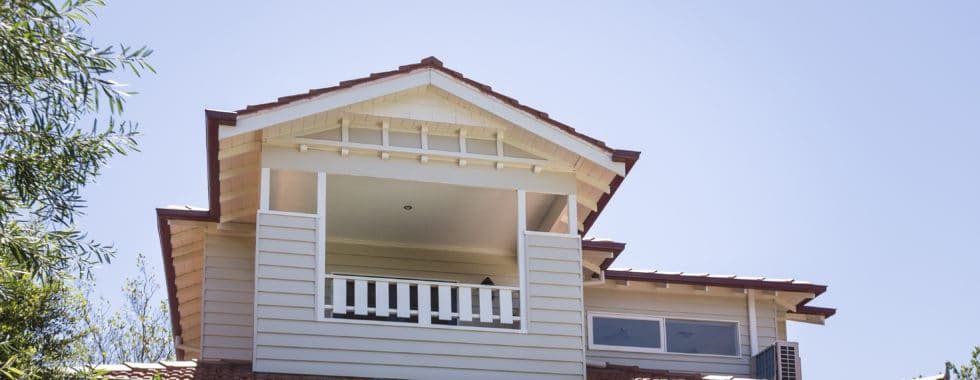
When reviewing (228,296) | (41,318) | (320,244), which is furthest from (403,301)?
(41,318)

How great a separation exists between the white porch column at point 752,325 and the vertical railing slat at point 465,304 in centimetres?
534

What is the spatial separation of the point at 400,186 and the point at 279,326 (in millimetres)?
2842

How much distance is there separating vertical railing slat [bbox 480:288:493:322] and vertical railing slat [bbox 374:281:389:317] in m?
1.30

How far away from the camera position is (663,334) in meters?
21.8

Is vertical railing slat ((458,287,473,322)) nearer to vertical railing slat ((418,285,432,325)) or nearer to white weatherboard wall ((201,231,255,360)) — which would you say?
vertical railing slat ((418,285,432,325))

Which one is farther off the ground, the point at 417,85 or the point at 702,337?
the point at 417,85

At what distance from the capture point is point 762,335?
22031 mm

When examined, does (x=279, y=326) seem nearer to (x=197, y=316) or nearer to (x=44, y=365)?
(x=44, y=365)

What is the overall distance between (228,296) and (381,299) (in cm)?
304

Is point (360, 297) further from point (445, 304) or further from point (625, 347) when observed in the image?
point (625, 347)

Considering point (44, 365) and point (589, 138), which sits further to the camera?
point (589, 138)

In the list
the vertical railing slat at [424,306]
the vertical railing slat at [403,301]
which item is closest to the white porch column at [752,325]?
the vertical railing slat at [424,306]

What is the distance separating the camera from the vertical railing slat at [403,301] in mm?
18234

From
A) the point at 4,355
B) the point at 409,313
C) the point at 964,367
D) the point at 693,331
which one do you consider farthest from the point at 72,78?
the point at 964,367
